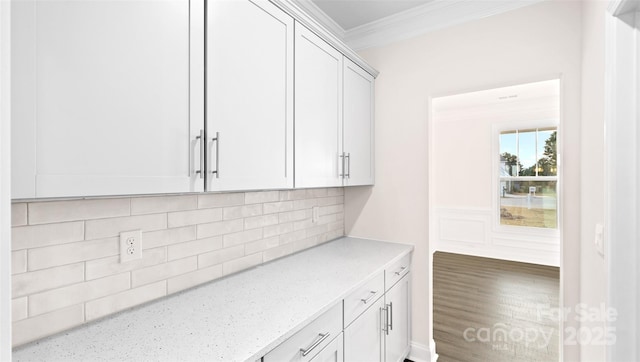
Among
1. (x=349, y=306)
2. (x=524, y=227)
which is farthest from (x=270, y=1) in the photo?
(x=524, y=227)

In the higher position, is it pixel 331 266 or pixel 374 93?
pixel 374 93

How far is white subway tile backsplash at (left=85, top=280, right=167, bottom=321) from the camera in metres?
1.12

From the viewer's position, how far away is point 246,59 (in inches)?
52.3

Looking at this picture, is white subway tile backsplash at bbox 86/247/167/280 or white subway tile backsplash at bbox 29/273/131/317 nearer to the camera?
white subway tile backsplash at bbox 29/273/131/317

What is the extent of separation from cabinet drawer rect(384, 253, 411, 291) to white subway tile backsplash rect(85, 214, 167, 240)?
4.32 ft

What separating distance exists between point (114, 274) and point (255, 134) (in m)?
0.78

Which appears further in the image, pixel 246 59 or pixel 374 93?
pixel 374 93

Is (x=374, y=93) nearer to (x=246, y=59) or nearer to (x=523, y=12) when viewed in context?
(x=523, y=12)

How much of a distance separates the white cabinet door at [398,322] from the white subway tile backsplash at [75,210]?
60.9 inches

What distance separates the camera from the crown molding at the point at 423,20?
204cm

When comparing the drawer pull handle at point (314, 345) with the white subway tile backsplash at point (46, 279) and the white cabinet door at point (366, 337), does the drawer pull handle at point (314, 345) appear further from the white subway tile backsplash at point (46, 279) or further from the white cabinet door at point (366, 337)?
the white subway tile backsplash at point (46, 279)

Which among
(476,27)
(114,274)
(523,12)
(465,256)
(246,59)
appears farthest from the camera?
(465,256)

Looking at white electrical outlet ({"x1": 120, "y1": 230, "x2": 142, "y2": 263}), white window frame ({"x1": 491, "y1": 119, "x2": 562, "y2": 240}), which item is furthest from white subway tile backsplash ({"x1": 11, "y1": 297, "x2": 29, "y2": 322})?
white window frame ({"x1": 491, "y1": 119, "x2": 562, "y2": 240})

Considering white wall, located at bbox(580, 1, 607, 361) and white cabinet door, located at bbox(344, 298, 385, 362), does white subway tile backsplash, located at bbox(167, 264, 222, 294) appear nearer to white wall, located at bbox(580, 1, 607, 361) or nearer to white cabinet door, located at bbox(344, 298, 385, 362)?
white cabinet door, located at bbox(344, 298, 385, 362)
